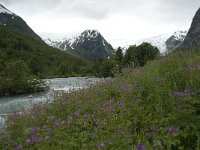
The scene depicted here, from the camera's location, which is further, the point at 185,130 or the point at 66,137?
the point at 66,137

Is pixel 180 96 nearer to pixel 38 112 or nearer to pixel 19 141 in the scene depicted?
pixel 19 141

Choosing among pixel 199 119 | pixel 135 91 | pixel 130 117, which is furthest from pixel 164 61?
pixel 199 119

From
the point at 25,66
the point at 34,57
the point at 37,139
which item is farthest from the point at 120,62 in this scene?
the point at 34,57

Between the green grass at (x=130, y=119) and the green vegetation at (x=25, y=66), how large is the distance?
36.8 meters

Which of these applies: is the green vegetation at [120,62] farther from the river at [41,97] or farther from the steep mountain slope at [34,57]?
the steep mountain slope at [34,57]

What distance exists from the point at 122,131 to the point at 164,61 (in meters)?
4.00

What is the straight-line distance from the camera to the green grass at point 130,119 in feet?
14.5

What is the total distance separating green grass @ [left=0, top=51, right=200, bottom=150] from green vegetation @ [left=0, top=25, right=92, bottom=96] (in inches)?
1450

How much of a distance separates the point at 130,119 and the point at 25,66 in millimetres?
56153

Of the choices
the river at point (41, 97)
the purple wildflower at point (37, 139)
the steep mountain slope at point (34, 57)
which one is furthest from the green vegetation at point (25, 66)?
the purple wildflower at point (37, 139)

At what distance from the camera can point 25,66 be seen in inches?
2350

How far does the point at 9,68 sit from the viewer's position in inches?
2270

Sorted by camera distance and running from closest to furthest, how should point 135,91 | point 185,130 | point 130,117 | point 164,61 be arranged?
point 185,130
point 130,117
point 135,91
point 164,61

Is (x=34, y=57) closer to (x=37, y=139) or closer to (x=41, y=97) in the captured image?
(x=41, y=97)
